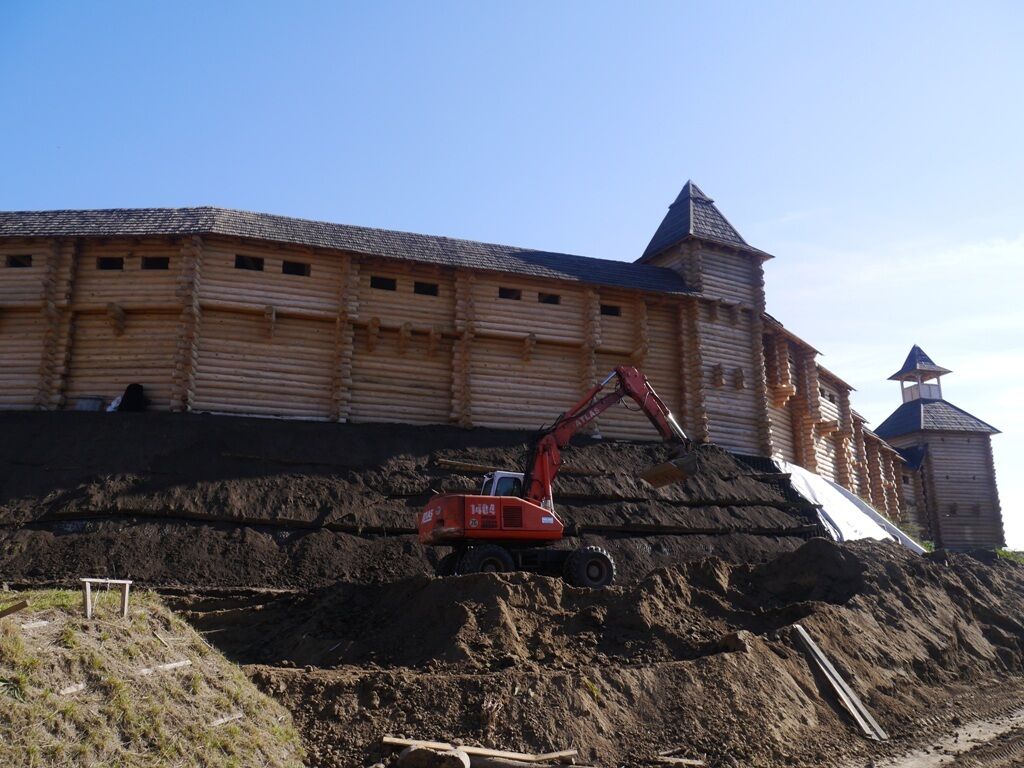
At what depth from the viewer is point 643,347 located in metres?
26.3

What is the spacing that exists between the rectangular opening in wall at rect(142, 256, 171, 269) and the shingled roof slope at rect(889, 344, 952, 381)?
45.3m

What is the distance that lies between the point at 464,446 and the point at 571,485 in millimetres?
3149

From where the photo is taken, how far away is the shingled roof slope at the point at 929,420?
4672 centimetres

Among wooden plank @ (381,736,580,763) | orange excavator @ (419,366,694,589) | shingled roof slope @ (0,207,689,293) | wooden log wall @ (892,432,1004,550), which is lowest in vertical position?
wooden plank @ (381,736,580,763)

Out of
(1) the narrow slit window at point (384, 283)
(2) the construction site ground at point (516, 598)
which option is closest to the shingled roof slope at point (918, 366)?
(2) the construction site ground at point (516, 598)

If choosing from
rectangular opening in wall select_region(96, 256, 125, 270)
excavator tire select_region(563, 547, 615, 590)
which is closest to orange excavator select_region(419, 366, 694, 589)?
excavator tire select_region(563, 547, 615, 590)

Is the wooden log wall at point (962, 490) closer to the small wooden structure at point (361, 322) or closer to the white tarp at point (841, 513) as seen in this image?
the white tarp at point (841, 513)

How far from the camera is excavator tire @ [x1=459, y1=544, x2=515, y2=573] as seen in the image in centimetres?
1464

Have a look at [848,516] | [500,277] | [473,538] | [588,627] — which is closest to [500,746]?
[588,627]

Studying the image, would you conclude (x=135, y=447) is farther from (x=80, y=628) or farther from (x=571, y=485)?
(x=80, y=628)

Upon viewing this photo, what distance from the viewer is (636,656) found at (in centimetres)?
1145

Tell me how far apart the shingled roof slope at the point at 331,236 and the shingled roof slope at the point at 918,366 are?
30.8m

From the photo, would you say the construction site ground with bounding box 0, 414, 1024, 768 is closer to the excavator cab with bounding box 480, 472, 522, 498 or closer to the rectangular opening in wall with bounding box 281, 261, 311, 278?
the excavator cab with bounding box 480, 472, 522, 498

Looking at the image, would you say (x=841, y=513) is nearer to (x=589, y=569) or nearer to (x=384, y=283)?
(x=589, y=569)
